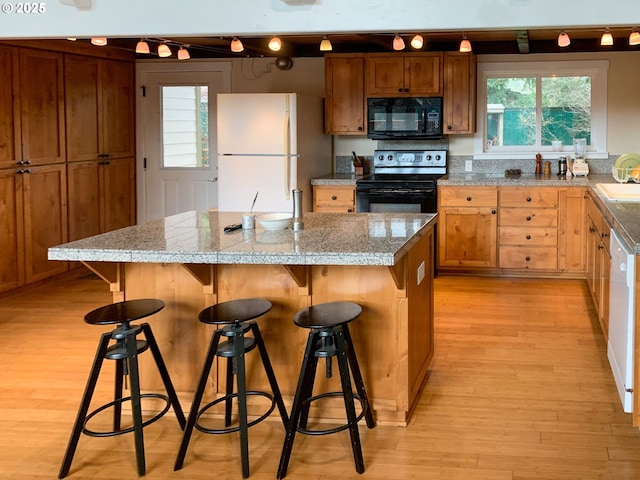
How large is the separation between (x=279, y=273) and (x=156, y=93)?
4861 millimetres

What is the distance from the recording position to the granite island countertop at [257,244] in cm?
331

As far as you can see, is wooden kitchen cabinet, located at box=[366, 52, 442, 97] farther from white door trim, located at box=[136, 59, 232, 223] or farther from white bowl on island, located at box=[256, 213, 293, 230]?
white bowl on island, located at box=[256, 213, 293, 230]

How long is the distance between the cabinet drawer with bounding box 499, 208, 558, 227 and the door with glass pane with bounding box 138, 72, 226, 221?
2.83 meters

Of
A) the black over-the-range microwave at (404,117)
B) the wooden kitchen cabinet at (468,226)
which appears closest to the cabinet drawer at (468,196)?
the wooden kitchen cabinet at (468,226)

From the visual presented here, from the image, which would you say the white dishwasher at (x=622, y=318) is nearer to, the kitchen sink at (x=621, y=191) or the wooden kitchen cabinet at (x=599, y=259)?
the wooden kitchen cabinet at (x=599, y=259)

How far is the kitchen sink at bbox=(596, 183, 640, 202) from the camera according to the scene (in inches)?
202

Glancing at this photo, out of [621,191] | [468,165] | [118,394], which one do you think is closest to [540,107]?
[468,165]

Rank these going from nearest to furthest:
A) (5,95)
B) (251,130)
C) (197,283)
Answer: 1. (197,283)
2. (5,95)
3. (251,130)

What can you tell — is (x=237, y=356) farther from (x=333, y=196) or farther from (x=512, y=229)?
(x=512, y=229)

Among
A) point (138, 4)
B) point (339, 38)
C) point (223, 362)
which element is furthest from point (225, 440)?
point (339, 38)

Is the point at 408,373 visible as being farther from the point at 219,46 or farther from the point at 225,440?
the point at 219,46

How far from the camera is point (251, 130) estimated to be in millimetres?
6777

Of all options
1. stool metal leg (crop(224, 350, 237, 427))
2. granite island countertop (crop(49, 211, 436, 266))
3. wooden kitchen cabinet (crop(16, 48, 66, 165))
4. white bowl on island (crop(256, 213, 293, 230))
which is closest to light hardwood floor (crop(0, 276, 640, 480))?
stool metal leg (crop(224, 350, 237, 427))

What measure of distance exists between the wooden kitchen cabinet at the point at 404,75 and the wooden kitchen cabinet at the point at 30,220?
2825mm
